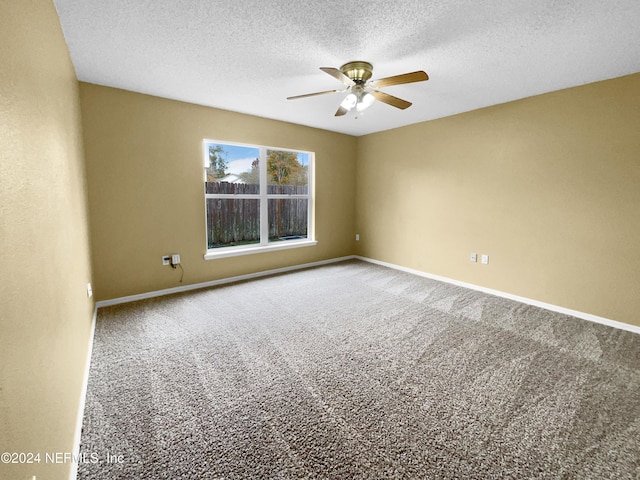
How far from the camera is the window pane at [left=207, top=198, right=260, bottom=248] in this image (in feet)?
13.6

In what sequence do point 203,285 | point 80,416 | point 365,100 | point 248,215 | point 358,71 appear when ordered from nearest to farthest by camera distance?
point 80,416 < point 358,71 < point 365,100 < point 203,285 < point 248,215

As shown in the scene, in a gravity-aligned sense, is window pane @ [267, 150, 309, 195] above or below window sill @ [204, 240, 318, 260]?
above

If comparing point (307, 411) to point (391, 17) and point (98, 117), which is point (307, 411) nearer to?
point (391, 17)

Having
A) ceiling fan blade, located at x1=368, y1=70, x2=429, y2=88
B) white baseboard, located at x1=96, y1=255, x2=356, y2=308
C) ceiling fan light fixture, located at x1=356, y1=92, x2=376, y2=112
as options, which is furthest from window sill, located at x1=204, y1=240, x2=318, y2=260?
ceiling fan blade, located at x1=368, y1=70, x2=429, y2=88

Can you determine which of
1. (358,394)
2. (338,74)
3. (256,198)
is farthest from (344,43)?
(256,198)

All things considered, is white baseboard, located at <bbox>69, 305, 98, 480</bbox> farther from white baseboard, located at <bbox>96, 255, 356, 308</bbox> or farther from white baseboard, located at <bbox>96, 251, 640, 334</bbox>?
white baseboard, located at <bbox>96, 251, 640, 334</bbox>

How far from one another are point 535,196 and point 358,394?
3041 mm

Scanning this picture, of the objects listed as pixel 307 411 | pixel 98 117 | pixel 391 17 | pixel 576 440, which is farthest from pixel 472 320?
pixel 98 117

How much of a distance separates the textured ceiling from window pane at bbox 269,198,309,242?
6.14 ft

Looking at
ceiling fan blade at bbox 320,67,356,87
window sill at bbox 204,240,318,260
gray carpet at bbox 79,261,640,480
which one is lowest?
gray carpet at bbox 79,261,640,480

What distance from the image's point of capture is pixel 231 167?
4.24 m

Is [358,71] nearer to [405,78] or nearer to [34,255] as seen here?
[405,78]

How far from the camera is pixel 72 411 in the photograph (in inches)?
57.2

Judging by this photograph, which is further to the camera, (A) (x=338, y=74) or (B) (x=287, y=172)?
(B) (x=287, y=172)
